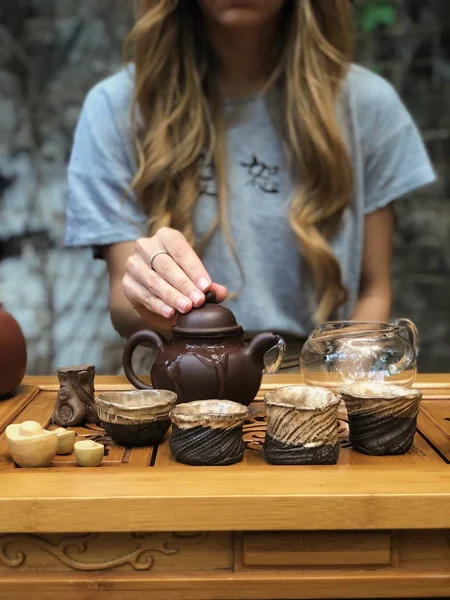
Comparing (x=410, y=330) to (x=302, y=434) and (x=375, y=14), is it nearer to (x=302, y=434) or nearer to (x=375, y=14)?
(x=302, y=434)

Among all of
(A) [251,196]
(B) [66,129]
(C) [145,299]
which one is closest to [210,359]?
(C) [145,299]

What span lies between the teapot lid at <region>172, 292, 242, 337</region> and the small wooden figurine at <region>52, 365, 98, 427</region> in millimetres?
140

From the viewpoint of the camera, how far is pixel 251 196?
1649 mm

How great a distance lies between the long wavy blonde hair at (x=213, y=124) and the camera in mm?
1534

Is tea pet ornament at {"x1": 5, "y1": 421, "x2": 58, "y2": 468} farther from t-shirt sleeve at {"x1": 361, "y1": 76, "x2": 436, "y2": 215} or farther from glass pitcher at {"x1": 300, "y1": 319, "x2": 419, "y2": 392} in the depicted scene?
t-shirt sleeve at {"x1": 361, "y1": 76, "x2": 436, "y2": 215}

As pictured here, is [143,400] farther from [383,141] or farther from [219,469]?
[383,141]

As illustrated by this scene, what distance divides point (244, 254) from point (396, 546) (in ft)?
3.42

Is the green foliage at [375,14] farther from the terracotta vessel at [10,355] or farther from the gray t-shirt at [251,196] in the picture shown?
the terracotta vessel at [10,355]

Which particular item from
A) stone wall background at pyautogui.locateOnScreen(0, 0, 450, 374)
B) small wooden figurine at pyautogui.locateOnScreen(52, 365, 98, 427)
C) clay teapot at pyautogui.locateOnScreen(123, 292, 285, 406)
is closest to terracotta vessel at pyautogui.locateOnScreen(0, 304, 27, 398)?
small wooden figurine at pyautogui.locateOnScreen(52, 365, 98, 427)

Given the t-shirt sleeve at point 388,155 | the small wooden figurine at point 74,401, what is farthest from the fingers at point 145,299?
the t-shirt sleeve at point 388,155

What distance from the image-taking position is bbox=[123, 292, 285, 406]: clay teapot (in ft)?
2.93

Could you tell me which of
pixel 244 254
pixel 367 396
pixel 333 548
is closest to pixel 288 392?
pixel 367 396

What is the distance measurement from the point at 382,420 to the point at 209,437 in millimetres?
189

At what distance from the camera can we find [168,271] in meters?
1.05
